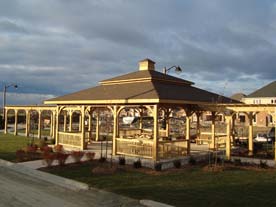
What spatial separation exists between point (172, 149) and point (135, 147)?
194cm

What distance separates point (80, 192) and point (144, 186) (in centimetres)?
218

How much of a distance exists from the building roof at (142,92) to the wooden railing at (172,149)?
226cm

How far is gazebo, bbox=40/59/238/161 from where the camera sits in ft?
57.1

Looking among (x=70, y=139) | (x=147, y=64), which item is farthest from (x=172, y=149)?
(x=70, y=139)

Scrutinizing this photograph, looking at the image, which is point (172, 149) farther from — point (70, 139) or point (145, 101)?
point (70, 139)

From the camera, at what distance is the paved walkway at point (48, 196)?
9.92 metres

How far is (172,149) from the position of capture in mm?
18438

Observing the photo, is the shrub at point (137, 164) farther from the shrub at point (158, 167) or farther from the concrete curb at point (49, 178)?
the concrete curb at point (49, 178)

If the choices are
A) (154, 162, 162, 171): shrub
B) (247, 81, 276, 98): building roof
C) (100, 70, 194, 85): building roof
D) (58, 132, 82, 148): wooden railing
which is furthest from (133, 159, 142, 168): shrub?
(247, 81, 276, 98): building roof

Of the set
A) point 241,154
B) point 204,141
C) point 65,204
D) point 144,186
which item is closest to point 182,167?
point 144,186

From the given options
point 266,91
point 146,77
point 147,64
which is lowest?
point 146,77

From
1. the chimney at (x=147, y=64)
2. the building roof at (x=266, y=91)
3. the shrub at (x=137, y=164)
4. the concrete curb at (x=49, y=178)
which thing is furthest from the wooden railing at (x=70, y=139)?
the building roof at (x=266, y=91)

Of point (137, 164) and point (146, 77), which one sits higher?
point (146, 77)

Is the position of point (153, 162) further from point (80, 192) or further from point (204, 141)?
point (204, 141)
